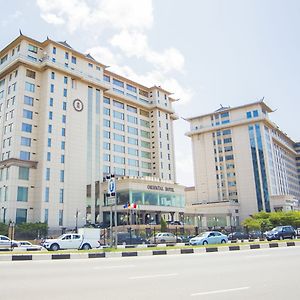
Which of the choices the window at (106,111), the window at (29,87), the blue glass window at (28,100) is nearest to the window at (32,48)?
the window at (29,87)

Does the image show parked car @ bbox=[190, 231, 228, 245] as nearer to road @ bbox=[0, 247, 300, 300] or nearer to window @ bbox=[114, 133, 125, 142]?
road @ bbox=[0, 247, 300, 300]

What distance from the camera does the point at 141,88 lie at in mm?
74625

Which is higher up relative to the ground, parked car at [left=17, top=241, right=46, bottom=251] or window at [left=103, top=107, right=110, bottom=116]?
window at [left=103, top=107, right=110, bottom=116]

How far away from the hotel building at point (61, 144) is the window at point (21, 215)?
15cm

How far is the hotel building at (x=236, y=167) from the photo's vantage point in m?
78.4

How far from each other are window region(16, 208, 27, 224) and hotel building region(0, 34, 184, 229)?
0.15m

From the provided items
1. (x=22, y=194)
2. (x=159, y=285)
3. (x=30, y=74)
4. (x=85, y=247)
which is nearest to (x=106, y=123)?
(x=30, y=74)

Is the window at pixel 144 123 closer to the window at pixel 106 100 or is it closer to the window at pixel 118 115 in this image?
the window at pixel 118 115

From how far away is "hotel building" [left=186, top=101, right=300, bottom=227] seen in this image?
7838 centimetres

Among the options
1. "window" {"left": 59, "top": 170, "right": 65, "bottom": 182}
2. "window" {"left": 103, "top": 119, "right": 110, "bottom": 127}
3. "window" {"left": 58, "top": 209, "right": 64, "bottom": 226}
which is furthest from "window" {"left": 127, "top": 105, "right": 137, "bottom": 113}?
"window" {"left": 58, "top": 209, "right": 64, "bottom": 226}

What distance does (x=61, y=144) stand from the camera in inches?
2100

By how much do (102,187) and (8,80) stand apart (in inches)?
971

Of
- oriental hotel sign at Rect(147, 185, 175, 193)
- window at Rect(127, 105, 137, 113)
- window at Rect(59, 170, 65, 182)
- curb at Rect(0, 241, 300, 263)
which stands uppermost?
window at Rect(127, 105, 137, 113)

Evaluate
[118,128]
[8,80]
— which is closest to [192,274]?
[8,80]
